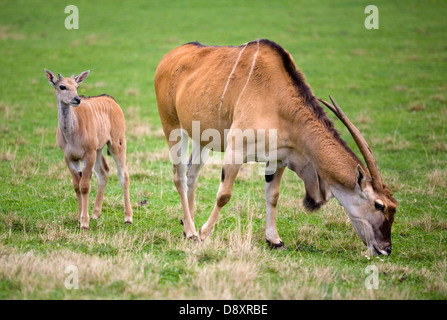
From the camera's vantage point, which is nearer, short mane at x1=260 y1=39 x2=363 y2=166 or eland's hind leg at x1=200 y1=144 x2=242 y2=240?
short mane at x1=260 y1=39 x2=363 y2=166

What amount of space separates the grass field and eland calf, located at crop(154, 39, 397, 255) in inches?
20.2

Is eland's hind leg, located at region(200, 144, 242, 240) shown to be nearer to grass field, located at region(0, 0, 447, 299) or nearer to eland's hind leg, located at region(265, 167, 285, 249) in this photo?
grass field, located at region(0, 0, 447, 299)

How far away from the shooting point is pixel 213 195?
347 inches

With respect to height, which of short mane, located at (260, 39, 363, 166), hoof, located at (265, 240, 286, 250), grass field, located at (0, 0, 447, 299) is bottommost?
hoof, located at (265, 240, 286, 250)

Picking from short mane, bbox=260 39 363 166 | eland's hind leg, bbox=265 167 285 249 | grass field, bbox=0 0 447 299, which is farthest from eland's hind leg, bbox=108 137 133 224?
short mane, bbox=260 39 363 166

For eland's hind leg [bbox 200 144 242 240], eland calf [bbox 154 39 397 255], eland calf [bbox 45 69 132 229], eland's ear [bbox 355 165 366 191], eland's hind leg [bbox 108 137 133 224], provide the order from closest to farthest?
eland's ear [bbox 355 165 366 191]
eland calf [bbox 154 39 397 255]
eland's hind leg [bbox 200 144 242 240]
eland calf [bbox 45 69 132 229]
eland's hind leg [bbox 108 137 133 224]

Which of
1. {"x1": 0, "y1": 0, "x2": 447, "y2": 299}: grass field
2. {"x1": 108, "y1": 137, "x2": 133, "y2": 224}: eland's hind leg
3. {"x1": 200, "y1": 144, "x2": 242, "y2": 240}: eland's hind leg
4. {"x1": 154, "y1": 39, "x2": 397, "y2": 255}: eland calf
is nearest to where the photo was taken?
{"x1": 0, "y1": 0, "x2": 447, "y2": 299}: grass field

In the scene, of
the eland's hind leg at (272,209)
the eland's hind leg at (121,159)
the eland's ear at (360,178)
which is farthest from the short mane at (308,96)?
the eland's hind leg at (121,159)

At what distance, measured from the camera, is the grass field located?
16.1 ft

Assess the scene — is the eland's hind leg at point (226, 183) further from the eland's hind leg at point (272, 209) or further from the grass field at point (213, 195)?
the eland's hind leg at point (272, 209)

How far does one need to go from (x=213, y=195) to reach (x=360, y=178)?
11.9 feet

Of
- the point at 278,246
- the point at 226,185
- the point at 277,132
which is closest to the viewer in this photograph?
the point at 277,132

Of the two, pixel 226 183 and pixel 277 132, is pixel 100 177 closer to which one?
pixel 226 183

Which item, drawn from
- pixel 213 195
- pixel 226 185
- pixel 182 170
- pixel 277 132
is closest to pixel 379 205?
pixel 277 132
